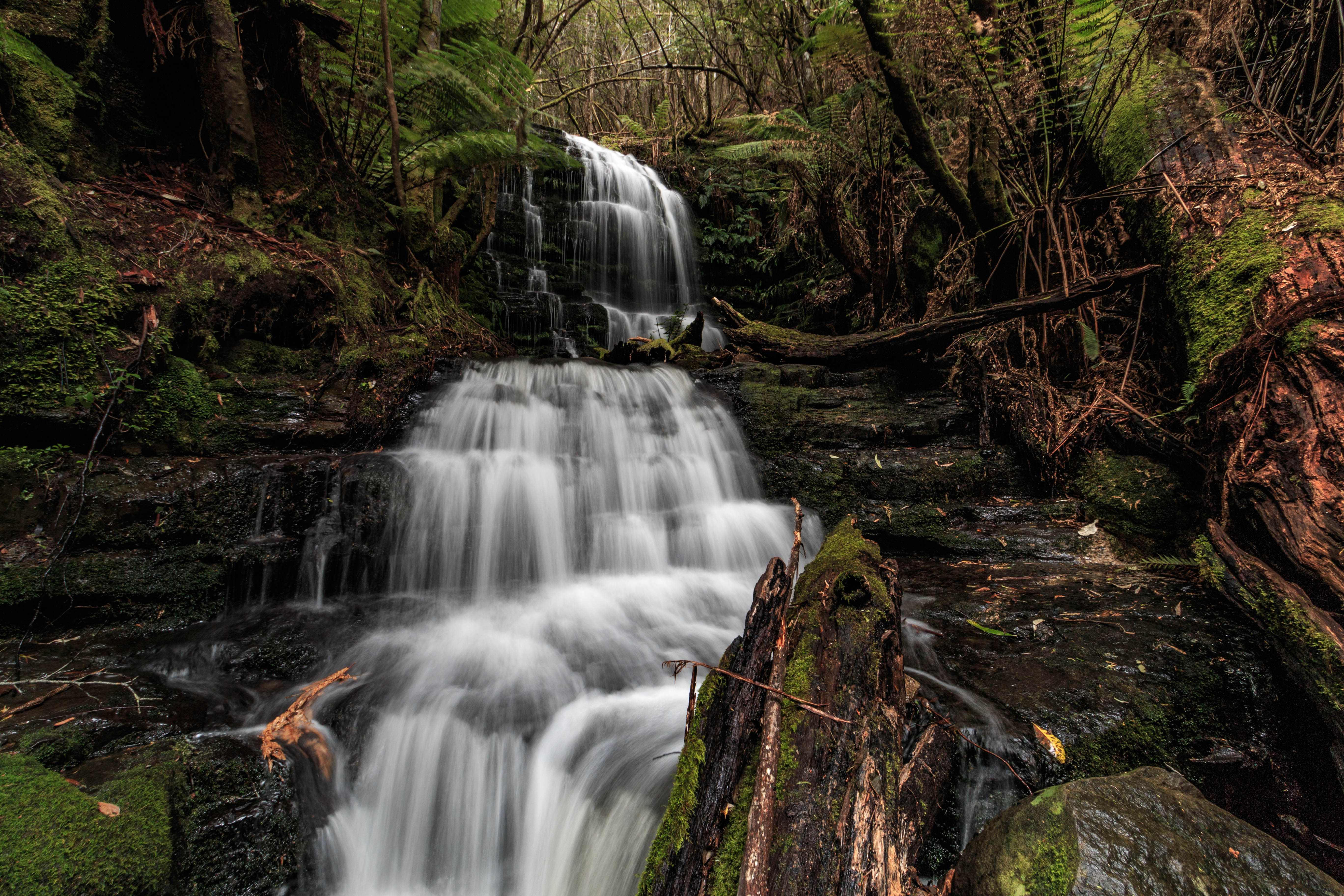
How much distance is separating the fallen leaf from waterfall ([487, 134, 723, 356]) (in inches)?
283

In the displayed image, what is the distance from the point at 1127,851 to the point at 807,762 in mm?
836

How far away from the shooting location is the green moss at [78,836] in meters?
1.53

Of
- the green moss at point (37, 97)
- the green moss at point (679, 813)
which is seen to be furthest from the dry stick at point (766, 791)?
the green moss at point (37, 97)

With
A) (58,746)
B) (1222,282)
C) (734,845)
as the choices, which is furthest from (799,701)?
(1222,282)

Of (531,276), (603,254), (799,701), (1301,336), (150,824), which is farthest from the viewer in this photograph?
(603,254)

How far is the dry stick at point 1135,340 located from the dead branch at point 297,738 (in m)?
5.66

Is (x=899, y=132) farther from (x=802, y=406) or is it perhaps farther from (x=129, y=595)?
(x=129, y=595)

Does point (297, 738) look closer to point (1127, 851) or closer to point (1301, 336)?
point (1127, 851)

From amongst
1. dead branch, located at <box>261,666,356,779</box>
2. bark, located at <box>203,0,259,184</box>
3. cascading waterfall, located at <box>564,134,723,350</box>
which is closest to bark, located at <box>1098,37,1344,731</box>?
dead branch, located at <box>261,666,356,779</box>

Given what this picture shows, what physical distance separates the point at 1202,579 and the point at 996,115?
13.4 feet

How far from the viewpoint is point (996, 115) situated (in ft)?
16.1

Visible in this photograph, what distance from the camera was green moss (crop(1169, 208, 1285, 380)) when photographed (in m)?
3.36

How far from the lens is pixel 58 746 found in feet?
6.66

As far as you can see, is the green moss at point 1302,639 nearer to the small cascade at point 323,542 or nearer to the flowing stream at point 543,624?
the flowing stream at point 543,624
